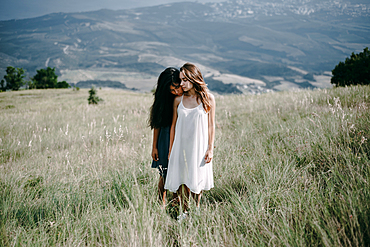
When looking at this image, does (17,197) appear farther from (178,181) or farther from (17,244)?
(178,181)

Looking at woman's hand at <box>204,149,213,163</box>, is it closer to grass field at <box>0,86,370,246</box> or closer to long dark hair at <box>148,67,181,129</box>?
grass field at <box>0,86,370,246</box>

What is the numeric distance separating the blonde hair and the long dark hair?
0.30m

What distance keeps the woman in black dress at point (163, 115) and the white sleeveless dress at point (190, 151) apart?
29cm

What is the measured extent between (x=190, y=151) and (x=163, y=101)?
0.84 meters

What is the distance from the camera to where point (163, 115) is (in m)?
2.80

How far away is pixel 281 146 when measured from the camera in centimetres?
421

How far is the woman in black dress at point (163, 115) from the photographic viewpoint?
8.87 feet

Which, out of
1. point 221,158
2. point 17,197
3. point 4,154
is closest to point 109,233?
point 17,197

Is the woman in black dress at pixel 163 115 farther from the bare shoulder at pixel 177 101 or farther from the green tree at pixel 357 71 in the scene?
the green tree at pixel 357 71

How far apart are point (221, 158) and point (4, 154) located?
588 cm

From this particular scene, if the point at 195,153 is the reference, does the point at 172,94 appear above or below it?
above

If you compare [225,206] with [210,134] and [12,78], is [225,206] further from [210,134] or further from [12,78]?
[12,78]

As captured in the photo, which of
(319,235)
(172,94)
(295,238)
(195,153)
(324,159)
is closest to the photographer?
(319,235)

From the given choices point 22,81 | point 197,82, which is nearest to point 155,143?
point 197,82
